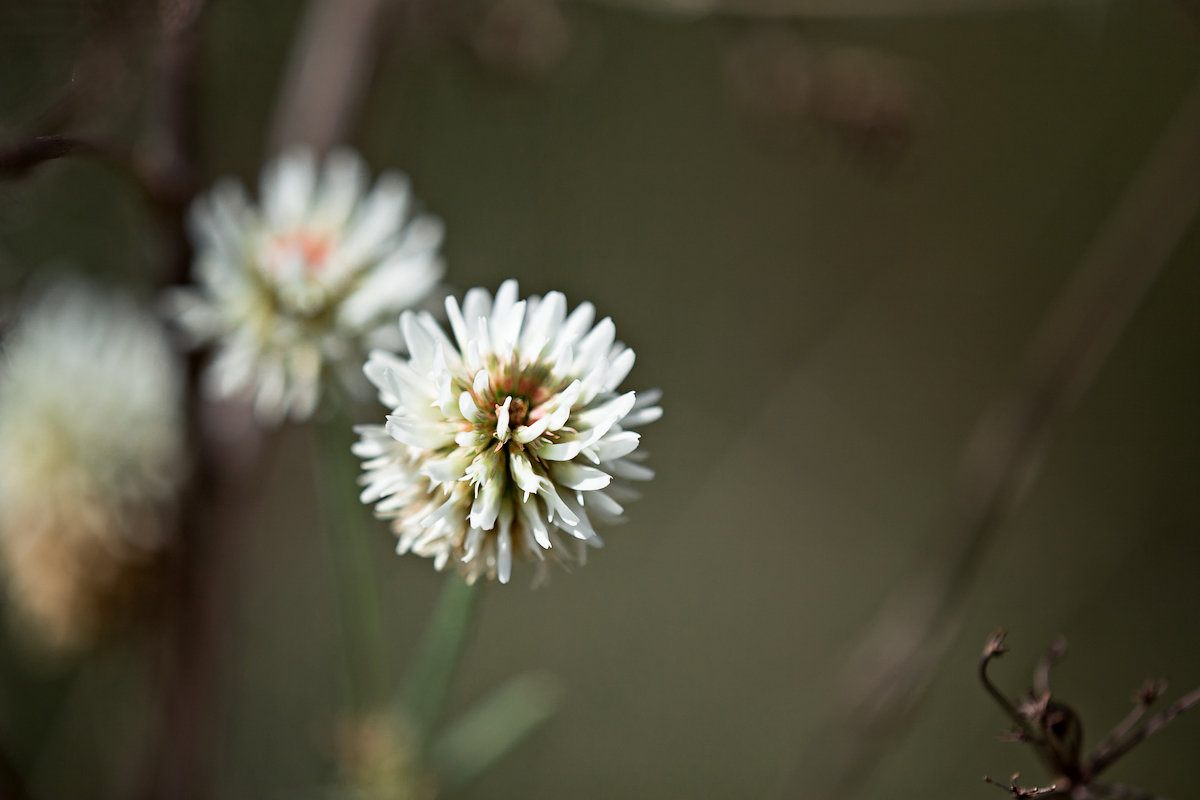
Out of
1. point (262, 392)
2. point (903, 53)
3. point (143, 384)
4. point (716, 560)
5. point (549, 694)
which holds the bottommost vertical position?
point (549, 694)

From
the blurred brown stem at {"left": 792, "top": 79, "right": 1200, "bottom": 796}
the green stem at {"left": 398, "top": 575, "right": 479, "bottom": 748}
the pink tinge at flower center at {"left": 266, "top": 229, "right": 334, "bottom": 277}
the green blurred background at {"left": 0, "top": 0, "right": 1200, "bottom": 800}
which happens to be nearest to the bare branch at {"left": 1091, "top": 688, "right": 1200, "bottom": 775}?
the blurred brown stem at {"left": 792, "top": 79, "right": 1200, "bottom": 796}

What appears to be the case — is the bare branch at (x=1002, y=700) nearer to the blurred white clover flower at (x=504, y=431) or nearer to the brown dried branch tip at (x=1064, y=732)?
the brown dried branch tip at (x=1064, y=732)

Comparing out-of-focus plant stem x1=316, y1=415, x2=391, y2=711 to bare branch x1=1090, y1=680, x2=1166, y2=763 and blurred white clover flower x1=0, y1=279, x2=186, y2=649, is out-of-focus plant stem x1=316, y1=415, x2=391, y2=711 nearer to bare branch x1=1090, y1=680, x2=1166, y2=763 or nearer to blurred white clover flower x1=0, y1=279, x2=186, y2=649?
blurred white clover flower x1=0, y1=279, x2=186, y2=649

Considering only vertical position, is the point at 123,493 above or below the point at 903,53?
below

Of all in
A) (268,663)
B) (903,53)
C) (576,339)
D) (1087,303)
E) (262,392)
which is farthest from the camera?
(268,663)

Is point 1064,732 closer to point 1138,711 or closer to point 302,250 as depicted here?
point 1138,711

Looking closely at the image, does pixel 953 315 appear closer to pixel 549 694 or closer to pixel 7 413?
pixel 549 694

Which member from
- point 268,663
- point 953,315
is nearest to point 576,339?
point 953,315
